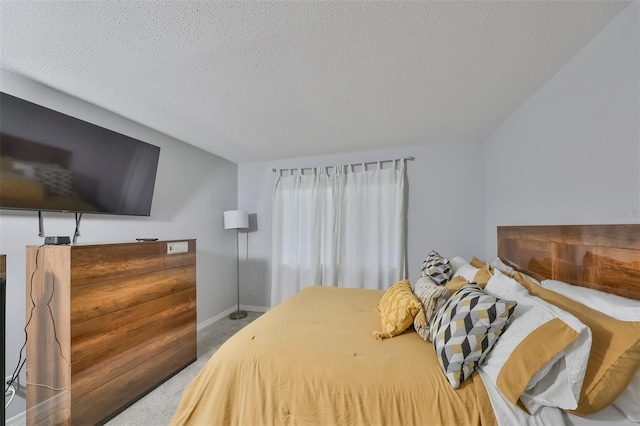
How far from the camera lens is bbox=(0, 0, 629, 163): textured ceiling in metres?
1.12

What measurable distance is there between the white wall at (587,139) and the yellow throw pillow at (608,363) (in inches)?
20.9

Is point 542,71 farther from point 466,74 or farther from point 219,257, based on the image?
point 219,257

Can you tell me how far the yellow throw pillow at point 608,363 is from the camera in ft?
2.80

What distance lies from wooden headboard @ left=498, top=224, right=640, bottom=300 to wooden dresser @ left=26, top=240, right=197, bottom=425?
2891mm

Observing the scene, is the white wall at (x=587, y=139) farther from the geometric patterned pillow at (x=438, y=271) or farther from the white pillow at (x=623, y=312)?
the geometric patterned pillow at (x=438, y=271)

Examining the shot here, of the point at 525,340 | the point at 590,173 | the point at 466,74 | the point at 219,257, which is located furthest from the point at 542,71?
the point at 219,257

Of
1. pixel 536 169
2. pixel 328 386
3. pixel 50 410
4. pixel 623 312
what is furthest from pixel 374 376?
pixel 50 410

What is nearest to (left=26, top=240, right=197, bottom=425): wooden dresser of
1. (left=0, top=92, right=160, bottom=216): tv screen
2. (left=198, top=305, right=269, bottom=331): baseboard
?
(left=0, top=92, right=160, bottom=216): tv screen

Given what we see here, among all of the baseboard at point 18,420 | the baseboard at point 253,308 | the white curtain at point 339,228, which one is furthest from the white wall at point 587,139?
the baseboard at point 18,420

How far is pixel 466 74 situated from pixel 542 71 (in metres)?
0.47

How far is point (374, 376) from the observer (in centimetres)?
109

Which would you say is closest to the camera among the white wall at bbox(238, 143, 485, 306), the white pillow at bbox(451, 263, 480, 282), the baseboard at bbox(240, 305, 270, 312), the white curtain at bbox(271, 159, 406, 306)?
the white pillow at bbox(451, 263, 480, 282)

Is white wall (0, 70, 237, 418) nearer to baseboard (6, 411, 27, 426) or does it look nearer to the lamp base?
baseboard (6, 411, 27, 426)

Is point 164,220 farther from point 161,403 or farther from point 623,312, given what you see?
point 623,312
